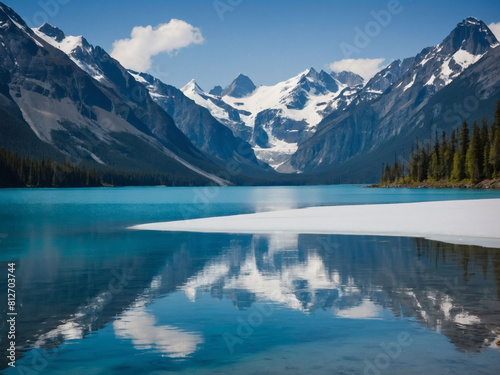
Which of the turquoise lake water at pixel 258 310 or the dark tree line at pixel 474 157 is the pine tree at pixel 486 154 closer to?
the dark tree line at pixel 474 157

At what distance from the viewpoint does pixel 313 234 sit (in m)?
44.3

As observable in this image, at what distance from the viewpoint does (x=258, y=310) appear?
63.6 ft

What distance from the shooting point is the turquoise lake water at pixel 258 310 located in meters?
14.0

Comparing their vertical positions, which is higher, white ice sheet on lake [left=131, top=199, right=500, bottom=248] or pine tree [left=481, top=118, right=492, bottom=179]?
pine tree [left=481, top=118, right=492, bottom=179]

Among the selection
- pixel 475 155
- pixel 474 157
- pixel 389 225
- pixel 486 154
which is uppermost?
pixel 475 155

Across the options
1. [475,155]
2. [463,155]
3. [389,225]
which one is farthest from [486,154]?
[389,225]

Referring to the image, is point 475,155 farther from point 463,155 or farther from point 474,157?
point 463,155

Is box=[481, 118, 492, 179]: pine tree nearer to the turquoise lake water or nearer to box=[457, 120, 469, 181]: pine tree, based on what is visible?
box=[457, 120, 469, 181]: pine tree

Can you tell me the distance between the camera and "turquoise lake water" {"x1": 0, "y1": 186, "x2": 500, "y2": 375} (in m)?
14.0

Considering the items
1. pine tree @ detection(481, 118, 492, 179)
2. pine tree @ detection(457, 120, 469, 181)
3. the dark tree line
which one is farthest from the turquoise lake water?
pine tree @ detection(457, 120, 469, 181)

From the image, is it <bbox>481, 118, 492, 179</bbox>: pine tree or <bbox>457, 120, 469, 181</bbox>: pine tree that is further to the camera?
<bbox>457, 120, 469, 181</bbox>: pine tree

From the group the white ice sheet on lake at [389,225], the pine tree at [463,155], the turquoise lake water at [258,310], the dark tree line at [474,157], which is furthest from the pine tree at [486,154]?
the turquoise lake water at [258,310]

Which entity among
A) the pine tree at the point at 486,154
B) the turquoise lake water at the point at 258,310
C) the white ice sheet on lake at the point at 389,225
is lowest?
the turquoise lake water at the point at 258,310

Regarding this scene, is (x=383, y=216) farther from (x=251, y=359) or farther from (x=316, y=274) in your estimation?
(x=251, y=359)
